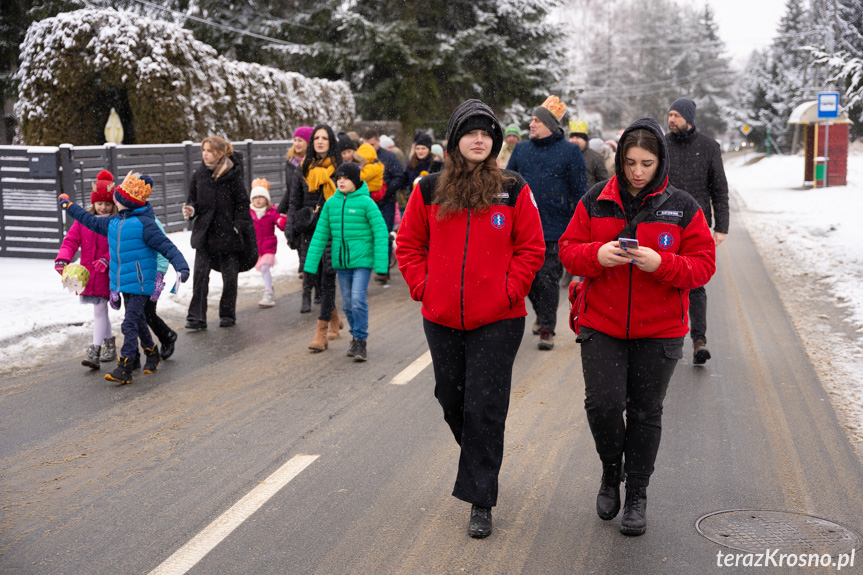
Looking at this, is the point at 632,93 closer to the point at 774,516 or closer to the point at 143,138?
the point at 143,138

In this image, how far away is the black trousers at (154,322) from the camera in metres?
7.75

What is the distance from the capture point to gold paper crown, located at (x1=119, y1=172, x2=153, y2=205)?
7.11 m

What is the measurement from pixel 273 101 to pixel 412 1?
11.5 m

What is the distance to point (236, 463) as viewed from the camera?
17.1 ft

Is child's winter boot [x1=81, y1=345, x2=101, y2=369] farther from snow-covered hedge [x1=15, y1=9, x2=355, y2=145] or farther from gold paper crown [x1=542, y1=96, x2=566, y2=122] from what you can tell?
snow-covered hedge [x1=15, y1=9, x2=355, y2=145]

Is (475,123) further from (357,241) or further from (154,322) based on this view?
(154,322)

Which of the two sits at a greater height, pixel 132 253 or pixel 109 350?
pixel 132 253

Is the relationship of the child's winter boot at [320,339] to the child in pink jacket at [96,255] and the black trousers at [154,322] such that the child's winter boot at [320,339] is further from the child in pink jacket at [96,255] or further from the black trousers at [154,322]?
the child in pink jacket at [96,255]

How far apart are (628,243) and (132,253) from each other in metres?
4.72

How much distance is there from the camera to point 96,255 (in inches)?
296

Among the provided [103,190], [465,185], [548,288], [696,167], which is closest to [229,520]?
[465,185]

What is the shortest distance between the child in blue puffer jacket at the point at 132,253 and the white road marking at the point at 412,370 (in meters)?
1.92

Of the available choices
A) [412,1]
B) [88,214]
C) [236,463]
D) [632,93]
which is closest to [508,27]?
[412,1]

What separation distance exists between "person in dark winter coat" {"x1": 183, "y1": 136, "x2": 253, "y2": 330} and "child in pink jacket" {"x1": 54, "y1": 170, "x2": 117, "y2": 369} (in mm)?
1771
